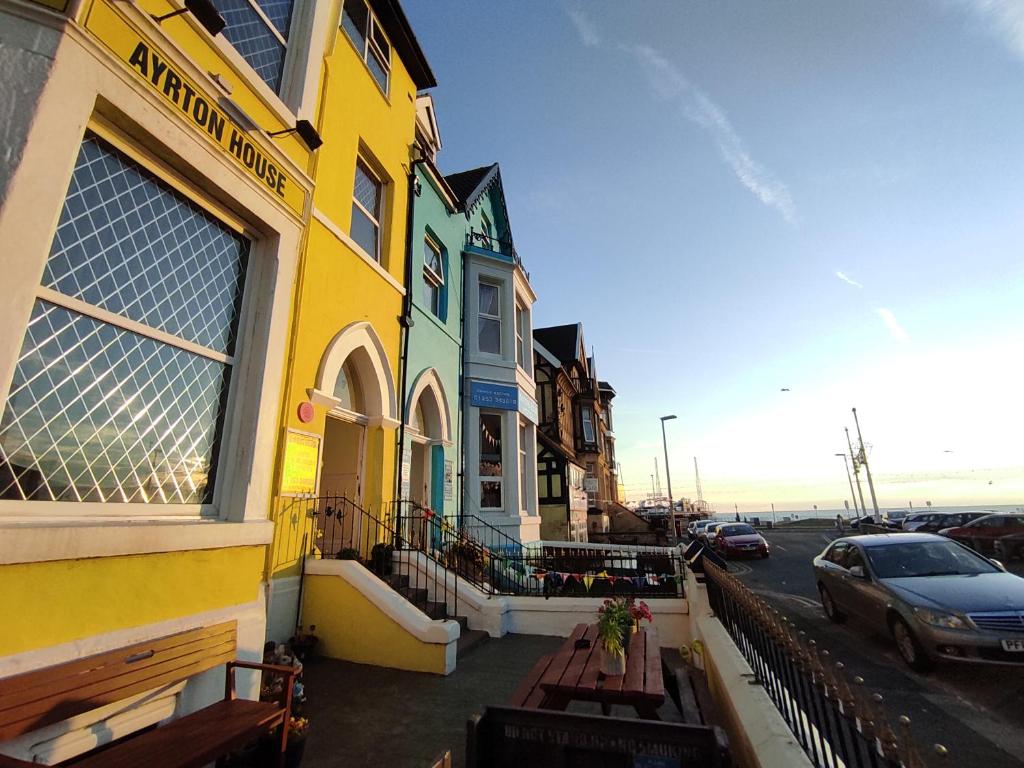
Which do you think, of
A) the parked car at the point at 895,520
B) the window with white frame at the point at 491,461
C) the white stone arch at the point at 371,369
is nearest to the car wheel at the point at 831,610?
the window with white frame at the point at 491,461

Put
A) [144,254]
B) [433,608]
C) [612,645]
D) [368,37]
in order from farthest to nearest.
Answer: [368,37]
[433,608]
[612,645]
[144,254]

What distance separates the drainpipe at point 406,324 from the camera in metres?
8.83

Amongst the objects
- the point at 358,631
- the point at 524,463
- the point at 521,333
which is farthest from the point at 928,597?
the point at 521,333

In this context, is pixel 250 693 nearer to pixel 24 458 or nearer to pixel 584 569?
pixel 24 458

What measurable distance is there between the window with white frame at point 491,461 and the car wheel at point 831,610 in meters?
7.19

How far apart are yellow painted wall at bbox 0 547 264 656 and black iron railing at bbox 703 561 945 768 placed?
3890 millimetres

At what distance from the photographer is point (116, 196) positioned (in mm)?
3645

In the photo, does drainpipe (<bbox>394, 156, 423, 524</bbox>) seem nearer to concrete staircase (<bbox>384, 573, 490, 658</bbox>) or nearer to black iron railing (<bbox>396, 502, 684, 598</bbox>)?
black iron railing (<bbox>396, 502, 684, 598</bbox>)

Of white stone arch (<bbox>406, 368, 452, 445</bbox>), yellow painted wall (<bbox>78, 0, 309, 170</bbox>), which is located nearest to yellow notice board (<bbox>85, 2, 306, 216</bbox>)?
yellow painted wall (<bbox>78, 0, 309, 170</bbox>)

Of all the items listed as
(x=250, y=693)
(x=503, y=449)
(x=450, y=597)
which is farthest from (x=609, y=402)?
(x=250, y=693)

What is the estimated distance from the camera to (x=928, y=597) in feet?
20.5

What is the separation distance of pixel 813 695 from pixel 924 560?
6591 mm

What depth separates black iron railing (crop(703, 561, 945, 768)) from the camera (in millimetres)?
1926

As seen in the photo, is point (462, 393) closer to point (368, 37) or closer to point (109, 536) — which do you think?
point (368, 37)
